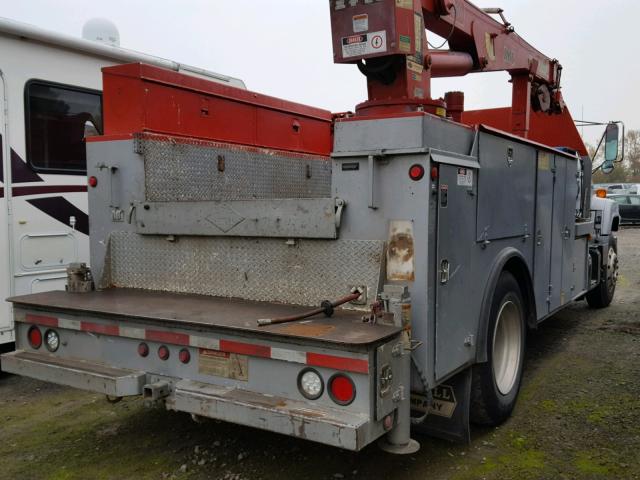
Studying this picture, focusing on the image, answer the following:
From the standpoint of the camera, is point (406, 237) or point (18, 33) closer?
point (406, 237)

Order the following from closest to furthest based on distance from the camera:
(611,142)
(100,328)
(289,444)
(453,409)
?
(100,328) → (453,409) → (289,444) → (611,142)

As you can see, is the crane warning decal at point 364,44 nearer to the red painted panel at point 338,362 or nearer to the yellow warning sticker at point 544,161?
the yellow warning sticker at point 544,161

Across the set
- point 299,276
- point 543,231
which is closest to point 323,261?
point 299,276

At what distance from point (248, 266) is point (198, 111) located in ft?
4.85

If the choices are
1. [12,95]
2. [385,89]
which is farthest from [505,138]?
[12,95]

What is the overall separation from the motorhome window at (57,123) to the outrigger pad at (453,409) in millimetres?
3745

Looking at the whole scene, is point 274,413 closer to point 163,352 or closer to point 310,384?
point 310,384

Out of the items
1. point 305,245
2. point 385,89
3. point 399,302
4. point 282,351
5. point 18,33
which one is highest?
point 18,33

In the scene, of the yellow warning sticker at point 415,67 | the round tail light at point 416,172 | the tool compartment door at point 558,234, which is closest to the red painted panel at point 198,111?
the yellow warning sticker at point 415,67

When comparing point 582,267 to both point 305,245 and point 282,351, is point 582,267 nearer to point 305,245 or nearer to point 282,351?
point 305,245

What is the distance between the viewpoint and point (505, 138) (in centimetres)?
398

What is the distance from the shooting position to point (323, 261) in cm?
332

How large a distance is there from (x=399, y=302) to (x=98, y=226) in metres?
2.36

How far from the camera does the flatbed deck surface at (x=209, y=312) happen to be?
2.75 metres
